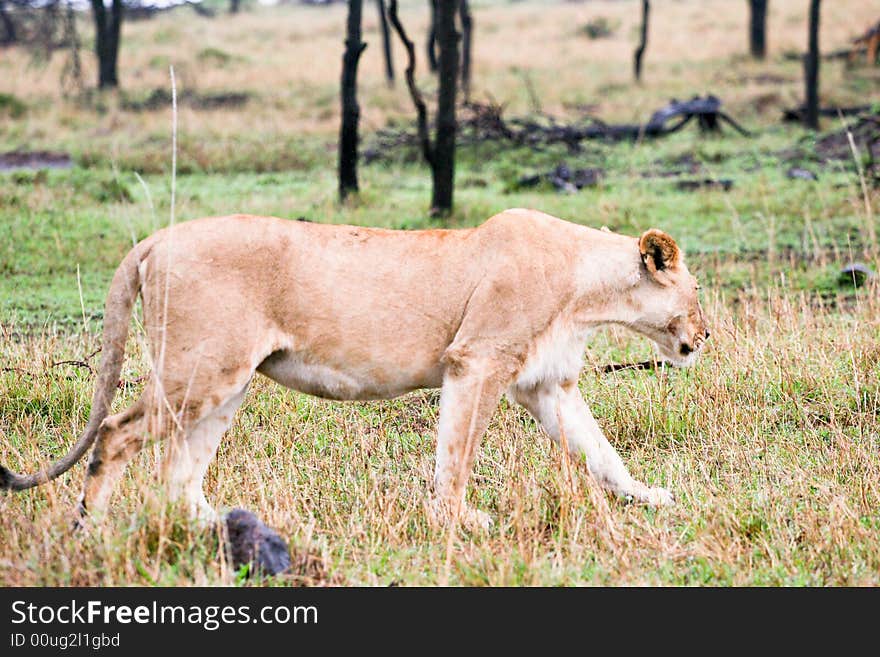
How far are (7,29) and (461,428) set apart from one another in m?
32.8

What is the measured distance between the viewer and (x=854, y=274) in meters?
8.97

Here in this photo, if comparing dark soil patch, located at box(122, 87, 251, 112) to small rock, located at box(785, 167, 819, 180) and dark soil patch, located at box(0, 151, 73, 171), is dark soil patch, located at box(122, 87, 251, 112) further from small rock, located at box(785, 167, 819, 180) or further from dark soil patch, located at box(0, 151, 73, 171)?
small rock, located at box(785, 167, 819, 180)

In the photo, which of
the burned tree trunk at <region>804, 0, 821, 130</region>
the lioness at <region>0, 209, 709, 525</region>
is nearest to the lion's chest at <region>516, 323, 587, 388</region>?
the lioness at <region>0, 209, 709, 525</region>

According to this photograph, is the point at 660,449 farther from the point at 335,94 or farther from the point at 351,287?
the point at 335,94

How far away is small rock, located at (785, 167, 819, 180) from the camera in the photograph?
45.5ft

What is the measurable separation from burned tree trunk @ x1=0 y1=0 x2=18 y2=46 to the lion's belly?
3008cm

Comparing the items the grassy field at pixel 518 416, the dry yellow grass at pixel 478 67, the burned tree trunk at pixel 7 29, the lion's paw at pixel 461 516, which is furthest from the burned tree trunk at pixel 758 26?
the lion's paw at pixel 461 516

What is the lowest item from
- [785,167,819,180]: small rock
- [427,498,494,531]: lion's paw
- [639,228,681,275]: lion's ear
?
[427,498,494,531]: lion's paw

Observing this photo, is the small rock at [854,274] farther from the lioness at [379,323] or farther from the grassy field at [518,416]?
the lioness at [379,323]

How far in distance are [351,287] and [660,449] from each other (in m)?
2.06

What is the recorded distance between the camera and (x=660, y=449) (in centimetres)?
603

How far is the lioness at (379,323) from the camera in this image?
457 cm

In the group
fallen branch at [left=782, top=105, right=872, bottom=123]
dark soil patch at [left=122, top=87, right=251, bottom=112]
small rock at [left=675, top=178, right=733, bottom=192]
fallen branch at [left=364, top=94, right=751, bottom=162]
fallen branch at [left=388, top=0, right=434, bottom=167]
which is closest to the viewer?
fallen branch at [left=388, top=0, right=434, bottom=167]

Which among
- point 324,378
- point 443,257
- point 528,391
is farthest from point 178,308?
point 528,391
